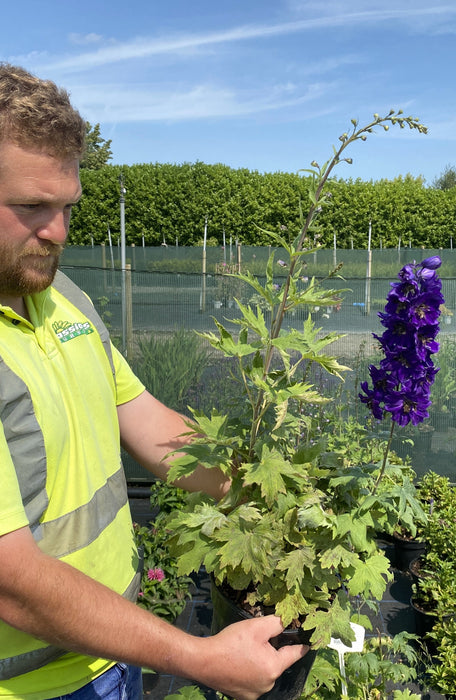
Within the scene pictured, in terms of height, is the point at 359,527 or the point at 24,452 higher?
the point at 24,452

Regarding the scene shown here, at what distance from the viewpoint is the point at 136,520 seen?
4992mm

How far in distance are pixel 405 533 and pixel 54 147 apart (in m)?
4.03

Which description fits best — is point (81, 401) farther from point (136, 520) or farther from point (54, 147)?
point (136, 520)

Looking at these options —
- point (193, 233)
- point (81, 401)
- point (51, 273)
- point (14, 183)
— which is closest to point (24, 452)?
point (81, 401)

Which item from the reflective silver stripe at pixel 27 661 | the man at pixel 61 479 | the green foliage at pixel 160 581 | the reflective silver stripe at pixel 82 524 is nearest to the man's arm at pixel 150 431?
the man at pixel 61 479

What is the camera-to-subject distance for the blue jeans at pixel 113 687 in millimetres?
1551

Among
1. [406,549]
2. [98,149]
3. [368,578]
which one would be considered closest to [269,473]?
[368,578]

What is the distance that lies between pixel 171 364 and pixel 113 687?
3.63 metres

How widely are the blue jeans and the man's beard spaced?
1.05m

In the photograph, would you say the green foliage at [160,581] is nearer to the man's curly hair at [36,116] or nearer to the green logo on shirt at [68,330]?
the green logo on shirt at [68,330]

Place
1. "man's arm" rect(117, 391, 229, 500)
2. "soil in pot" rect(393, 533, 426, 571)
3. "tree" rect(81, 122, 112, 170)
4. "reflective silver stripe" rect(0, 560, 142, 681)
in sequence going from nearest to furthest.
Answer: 1. "reflective silver stripe" rect(0, 560, 142, 681)
2. "man's arm" rect(117, 391, 229, 500)
3. "soil in pot" rect(393, 533, 426, 571)
4. "tree" rect(81, 122, 112, 170)

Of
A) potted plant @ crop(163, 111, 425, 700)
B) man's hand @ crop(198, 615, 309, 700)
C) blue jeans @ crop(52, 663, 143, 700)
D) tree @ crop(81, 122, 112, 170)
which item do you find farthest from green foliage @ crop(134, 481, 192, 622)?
tree @ crop(81, 122, 112, 170)

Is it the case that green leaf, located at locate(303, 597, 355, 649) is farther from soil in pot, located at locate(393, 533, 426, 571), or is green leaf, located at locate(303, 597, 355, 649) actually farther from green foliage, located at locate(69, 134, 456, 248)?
green foliage, located at locate(69, 134, 456, 248)

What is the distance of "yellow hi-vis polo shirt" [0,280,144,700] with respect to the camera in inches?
51.3
